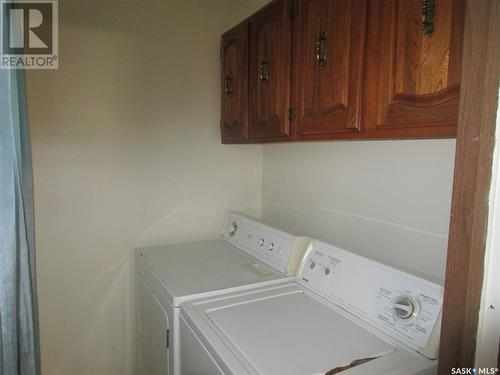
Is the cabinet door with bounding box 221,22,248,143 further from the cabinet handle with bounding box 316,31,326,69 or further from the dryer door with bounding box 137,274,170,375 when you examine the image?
the dryer door with bounding box 137,274,170,375

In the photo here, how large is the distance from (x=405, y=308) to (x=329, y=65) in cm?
85

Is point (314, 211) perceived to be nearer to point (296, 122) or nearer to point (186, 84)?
point (296, 122)

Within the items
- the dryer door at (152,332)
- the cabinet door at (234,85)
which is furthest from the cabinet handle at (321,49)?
the dryer door at (152,332)

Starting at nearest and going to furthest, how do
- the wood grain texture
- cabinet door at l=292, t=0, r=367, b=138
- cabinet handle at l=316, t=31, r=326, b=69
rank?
the wood grain texture → cabinet door at l=292, t=0, r=367, b=138 → cabinet handle at l=316, t=31, r=326, b=69

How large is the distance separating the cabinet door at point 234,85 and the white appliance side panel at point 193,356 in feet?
3.35

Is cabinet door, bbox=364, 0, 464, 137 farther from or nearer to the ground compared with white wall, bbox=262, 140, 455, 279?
farther from the ground

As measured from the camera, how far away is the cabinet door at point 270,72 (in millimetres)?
1477

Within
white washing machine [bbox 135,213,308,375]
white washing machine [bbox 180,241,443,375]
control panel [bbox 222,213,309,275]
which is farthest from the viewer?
control panel [bbox 222,213,309,275]

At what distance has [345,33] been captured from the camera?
1.14 meters

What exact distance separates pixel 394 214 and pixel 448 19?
31.1 inches

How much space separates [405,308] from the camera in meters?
1.06

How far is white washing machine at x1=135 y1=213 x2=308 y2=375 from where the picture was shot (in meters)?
1.43

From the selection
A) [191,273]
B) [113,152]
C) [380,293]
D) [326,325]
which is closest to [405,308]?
[380,293]

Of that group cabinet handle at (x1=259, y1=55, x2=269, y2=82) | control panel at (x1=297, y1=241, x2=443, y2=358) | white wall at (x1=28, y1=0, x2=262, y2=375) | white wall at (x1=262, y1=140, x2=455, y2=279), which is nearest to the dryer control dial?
control panel at (x1=297, y1=241, x2=443, y2=358)
